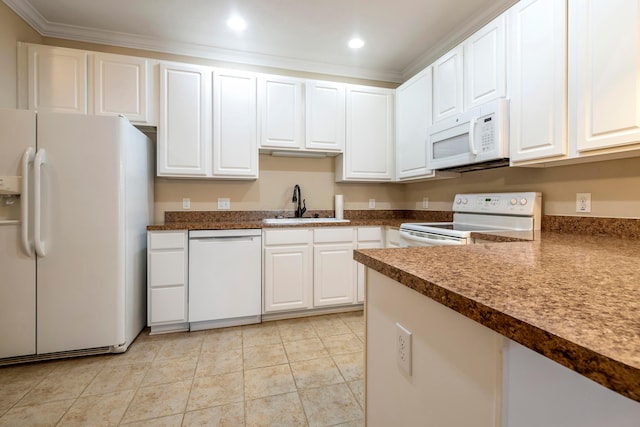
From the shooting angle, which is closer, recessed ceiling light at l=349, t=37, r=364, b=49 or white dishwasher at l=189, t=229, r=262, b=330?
white dishwasher at l=189, t=229, r=262, b=330

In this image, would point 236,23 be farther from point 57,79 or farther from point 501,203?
point 501,203

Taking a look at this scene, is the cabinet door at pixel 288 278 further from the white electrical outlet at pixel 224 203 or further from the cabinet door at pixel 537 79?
the cabinet door at pixel 537 79

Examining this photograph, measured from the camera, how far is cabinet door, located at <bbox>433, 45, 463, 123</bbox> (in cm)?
240

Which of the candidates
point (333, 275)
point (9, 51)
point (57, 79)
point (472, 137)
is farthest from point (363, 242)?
point (9, 51)

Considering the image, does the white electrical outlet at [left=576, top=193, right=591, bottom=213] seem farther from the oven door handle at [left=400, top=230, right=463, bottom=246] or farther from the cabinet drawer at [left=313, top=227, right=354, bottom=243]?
the cabinet drawer at [left=313, top=227, right=354, bottom=243]

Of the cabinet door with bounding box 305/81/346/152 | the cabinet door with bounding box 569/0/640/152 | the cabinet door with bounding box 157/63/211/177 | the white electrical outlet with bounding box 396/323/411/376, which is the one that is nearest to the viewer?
the white electrical outlet with bounding box 396/323/411/376

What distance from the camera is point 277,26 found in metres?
2.60

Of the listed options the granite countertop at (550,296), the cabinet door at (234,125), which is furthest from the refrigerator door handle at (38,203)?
the granite countertop at (550,296)

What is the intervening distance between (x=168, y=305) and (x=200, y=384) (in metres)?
0.88

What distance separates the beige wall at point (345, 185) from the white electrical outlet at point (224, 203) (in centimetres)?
5

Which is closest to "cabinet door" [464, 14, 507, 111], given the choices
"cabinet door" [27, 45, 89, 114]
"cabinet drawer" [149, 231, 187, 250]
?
"cabinet drawer" [149, 231, 187, 250]

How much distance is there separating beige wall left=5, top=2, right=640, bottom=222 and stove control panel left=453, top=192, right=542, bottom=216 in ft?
0.33

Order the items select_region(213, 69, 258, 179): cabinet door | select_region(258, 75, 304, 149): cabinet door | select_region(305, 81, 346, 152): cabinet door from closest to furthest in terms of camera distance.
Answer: select_region(213, 69, 258, 179): cabinet door
select_region(258, 75, 304, 149): cabinet door
select_region(305, 81, 346, 152): cabinet door

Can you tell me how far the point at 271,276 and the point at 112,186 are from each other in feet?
4.53
